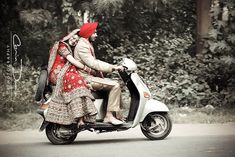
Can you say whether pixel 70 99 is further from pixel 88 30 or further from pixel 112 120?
pixel 88 30

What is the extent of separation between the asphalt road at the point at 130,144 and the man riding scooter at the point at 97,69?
0.42 m

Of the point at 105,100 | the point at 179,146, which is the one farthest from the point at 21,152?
the point at 179,146

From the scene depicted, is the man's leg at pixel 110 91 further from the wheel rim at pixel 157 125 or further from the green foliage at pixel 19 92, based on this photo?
the green foliage at pixel 19 92

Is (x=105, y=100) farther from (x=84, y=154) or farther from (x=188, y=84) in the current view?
(x=188, y=84)

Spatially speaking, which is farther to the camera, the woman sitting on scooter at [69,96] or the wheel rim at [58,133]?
the wheel rim at [58,133]

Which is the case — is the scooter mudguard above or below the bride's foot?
above

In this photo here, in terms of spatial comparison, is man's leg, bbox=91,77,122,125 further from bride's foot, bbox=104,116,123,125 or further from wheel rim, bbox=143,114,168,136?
wheel rim, bbox=143,114,168,136

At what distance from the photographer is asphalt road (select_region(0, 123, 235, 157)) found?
678 cm

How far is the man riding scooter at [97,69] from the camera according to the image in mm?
7523

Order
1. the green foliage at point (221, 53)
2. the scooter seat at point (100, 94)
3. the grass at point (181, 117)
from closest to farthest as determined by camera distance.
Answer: the scooter seat at point (100, 94) < the grass at point (181, 117) < the green foliage at point (221, 53)

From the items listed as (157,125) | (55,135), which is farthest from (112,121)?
(55,135)

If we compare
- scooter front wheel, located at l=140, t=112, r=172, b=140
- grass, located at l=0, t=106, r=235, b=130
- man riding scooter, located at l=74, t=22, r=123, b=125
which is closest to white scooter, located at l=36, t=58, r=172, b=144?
scooter front wheel, located at l=140, t=112, r=172, b=140

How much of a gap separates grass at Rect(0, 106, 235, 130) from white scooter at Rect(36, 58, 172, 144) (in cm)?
168

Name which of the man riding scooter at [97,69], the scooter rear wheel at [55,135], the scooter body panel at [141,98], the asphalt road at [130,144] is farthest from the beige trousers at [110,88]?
the scooter rear wheel at [55,135]
